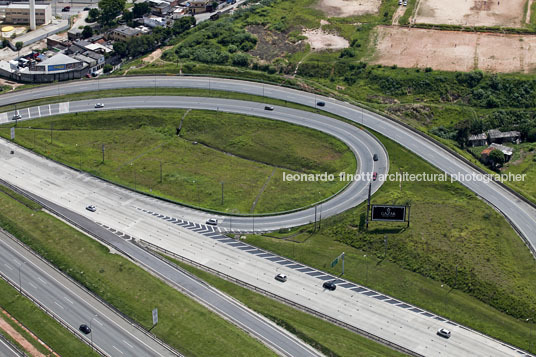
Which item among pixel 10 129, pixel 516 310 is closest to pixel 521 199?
pixel 516 310

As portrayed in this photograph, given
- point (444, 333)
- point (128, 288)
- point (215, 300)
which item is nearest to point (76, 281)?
point (128, 288)

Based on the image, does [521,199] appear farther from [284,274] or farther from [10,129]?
[10,129]

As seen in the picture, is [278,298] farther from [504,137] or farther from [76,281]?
[504,137]

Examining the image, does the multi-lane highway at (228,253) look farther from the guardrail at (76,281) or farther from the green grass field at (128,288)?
the green grass field at (128,288)

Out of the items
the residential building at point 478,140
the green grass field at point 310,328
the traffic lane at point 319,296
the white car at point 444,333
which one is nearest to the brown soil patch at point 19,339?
the green grass field at point 310,328

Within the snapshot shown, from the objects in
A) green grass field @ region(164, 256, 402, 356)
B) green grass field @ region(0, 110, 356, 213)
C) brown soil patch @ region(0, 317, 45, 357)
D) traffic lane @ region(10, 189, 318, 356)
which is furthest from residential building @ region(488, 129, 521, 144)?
brown soil patch @ region(0, 317, 45, 357)
